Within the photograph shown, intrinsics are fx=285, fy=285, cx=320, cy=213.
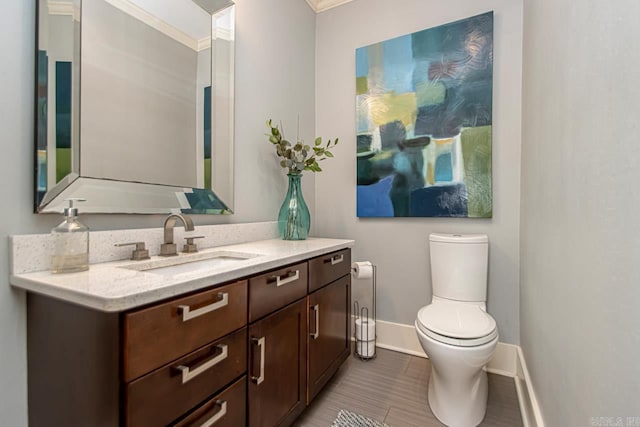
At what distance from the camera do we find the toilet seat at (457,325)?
1.29 m

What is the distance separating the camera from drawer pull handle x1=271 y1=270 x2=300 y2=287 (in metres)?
1.14

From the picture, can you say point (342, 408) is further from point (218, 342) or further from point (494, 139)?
point (494, 139)

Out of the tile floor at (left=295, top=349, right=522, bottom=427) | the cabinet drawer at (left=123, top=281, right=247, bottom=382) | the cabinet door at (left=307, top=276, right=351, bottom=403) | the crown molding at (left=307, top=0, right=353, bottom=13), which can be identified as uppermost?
the crown molding at (left=307, top=0, right=353, bottom=13)

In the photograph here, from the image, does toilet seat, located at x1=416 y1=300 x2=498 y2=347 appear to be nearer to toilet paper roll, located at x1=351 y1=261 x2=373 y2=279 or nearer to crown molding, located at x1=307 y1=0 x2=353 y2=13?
toilet paper roll, located at x1=351 y1=261 x2=373 y2=279

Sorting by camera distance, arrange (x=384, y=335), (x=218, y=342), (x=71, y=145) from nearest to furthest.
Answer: (x=218, y=342)
(x=71, y=145)
(x=384, y=335)

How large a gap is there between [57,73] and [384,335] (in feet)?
7.52

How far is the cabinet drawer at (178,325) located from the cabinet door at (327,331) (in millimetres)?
526

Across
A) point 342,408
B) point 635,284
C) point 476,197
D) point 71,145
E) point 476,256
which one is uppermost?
point 71,145

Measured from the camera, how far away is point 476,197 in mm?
1849

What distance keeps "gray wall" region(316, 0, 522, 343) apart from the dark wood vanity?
1.08m

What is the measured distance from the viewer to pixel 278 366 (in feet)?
3.72

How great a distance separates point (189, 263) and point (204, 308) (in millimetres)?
483

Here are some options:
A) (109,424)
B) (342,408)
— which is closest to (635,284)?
(109,424)

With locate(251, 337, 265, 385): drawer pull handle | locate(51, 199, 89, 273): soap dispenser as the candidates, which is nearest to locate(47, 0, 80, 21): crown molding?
locate(51, 199, 89, 273): soap dispenser
